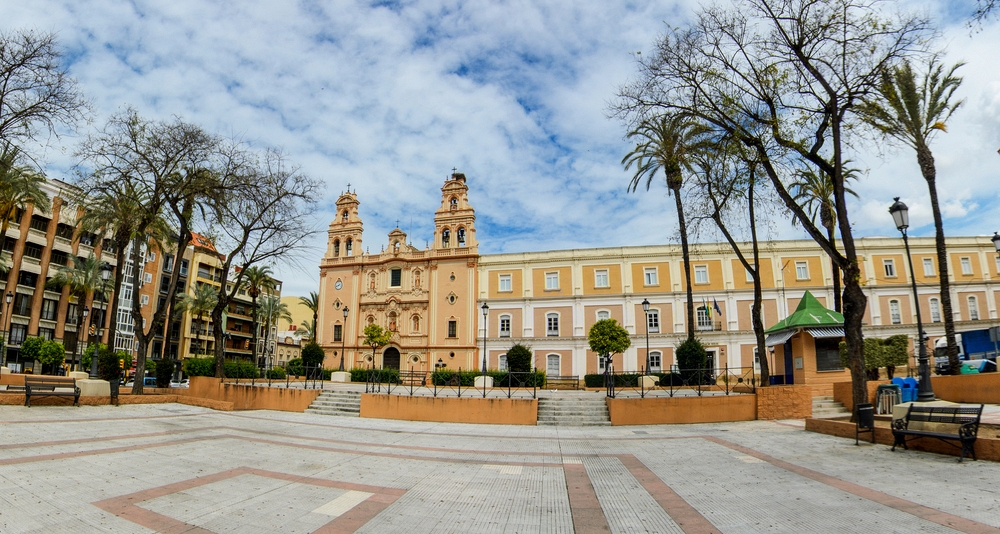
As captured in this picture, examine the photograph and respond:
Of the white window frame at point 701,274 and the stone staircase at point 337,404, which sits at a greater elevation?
the white window frame at point 701,274

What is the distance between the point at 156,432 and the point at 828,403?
19.9m

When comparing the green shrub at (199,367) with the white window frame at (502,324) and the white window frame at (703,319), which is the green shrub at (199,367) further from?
the white window frame at (703,319)

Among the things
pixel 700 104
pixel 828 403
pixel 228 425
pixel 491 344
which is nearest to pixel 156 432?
pixel 228 425

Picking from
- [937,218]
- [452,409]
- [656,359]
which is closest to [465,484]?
[452,409]

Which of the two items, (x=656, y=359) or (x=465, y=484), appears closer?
(x=465, y=484)

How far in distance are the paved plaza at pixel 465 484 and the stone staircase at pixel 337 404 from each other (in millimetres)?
6336

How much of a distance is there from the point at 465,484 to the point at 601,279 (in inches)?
1511

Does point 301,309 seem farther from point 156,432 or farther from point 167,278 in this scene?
point 156,432

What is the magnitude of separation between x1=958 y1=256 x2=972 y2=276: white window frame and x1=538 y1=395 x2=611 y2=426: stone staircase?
41.1m

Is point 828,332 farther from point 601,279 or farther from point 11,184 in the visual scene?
point 11,184

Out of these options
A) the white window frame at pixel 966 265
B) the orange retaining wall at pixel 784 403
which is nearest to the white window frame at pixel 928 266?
the white window frame at pixel 966 265

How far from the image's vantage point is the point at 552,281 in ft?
150

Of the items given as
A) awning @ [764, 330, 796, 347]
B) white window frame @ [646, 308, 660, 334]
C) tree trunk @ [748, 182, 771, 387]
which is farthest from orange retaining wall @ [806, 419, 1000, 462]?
white window frame @ [646, 308, 660, 334]

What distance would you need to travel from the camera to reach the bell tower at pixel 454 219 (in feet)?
156
